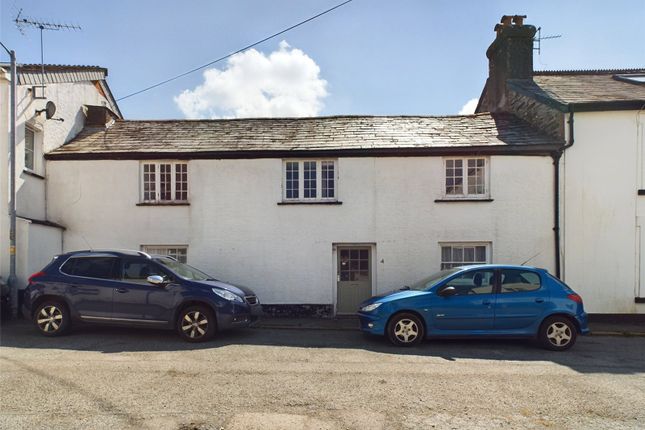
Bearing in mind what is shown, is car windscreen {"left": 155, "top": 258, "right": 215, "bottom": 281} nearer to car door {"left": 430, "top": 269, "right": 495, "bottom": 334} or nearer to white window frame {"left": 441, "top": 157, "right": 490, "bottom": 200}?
car door {"left": 430, "top": 269, "right": 495, "bottom": 334}

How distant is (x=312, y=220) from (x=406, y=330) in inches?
168

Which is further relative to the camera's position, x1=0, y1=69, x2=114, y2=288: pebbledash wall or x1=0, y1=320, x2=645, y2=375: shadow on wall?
x1=0, y1=69, x2=114, y2=288: pebbledash wall

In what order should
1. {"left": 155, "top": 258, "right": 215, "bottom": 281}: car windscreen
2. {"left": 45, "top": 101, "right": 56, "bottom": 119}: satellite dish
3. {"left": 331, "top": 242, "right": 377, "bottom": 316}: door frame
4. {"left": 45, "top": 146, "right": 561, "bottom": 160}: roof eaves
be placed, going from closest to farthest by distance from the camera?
{"left": 155, "top": 258, "right": 215, "bottom": 281}: car windscreen → {"left": 45, "top": 146, "right": 561, "bottom": 160}: roof eaves → {"left": 331, "top": 242, "right": 377, "bottom": 316}: door frame → {"left": 45, "top": 101, "right": 56, "bottom": 119}: satellite dish

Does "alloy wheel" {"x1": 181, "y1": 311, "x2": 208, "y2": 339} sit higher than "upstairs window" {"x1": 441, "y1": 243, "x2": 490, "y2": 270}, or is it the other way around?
"upstairs window" {"x1": 441, "y1": 243, "x2": 490, "y2": 270}

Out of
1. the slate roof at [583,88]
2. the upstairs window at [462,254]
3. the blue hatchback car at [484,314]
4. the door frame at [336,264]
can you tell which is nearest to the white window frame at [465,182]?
the upstairs window at [462,254]

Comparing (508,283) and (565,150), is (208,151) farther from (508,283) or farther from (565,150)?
(565,150)

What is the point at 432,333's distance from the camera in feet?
25.6

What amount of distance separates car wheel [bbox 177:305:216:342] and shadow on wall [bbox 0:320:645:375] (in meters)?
0.16

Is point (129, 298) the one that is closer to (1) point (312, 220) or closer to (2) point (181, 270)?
(2) point (181, 270)

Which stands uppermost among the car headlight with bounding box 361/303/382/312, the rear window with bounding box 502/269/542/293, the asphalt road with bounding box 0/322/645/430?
the rear window with bounding box 502/269/542/293

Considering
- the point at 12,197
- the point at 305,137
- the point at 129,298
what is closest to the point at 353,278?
the point at 305,137

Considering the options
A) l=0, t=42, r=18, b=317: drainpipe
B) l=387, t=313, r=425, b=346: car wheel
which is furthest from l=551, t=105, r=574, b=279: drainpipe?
l=0, t=42, r=18, b=317: drainpipe

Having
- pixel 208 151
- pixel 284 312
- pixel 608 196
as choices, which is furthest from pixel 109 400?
pixel 608 196

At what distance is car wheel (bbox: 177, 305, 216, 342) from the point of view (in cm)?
793
